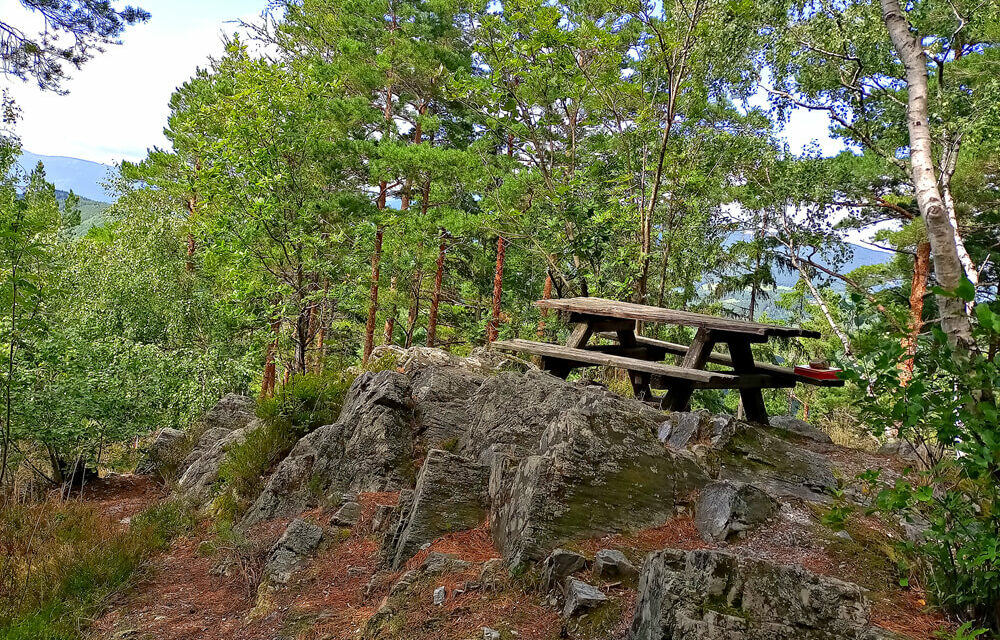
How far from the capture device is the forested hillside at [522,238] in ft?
11.3

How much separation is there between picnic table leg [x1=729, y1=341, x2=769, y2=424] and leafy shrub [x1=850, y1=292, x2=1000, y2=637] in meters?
3.60

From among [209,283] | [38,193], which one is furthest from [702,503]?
[38,193]

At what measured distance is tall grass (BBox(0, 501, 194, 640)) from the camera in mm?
4520

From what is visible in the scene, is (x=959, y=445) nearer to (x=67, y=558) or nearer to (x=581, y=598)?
(x=581, y=598)

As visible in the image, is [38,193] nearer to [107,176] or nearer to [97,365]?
[107,176]

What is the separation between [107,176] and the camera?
921 inches

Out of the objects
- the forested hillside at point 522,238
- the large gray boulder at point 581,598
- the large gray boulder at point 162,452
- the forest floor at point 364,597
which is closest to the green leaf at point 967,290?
the forested hillside at point 522,238

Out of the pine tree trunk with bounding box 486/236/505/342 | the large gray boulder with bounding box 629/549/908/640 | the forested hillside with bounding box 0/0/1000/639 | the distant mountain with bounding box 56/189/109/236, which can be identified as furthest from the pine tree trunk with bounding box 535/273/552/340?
the distant mountain with bounding box 56/189/109/236

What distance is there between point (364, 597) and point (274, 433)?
3.89 m

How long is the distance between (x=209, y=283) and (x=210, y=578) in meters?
14.6

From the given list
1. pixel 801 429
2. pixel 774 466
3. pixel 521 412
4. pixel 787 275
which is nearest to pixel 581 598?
pixel 521 412

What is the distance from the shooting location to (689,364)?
6.23 meters

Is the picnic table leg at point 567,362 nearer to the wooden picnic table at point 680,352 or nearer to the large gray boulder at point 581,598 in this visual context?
the wooden picnic table at point 680,352

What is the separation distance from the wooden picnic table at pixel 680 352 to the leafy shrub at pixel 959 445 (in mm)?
2745
